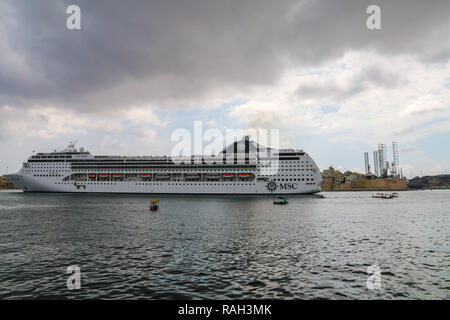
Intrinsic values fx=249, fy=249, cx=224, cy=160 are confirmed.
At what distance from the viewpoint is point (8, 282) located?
41.1 feet

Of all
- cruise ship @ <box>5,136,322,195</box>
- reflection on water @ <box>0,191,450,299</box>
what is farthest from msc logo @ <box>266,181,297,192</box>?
reflection on water @ <box>0,191,450,299</box>

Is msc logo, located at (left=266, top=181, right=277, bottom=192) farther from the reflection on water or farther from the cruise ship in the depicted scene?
the reflection on water

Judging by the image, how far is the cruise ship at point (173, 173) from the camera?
9269 centimetres

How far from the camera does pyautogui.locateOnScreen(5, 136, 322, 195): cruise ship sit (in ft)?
304

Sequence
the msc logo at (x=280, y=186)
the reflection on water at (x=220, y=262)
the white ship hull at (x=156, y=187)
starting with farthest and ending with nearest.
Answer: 1. the white ship hull at (x=156, y=187)
2. the msc logo at (x=280, y=186)
3. the reflection on water at (x=220, y=262)

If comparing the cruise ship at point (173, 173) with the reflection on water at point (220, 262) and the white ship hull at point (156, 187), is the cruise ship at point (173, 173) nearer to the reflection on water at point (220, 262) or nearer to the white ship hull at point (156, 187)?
the white ship hull at point (156, 187)

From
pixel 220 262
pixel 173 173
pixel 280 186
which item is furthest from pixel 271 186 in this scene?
pixel 220 262

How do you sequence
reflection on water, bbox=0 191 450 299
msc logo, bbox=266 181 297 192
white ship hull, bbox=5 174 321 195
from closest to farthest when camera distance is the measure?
reflection on water, bbox=0 191 450 299 → msc logo, bbox=266 181 297 192 → white ship hull, bbox=5 174 321 195

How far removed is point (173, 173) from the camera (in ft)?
322

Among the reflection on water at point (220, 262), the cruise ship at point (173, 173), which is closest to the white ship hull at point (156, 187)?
the cruise ship at point (173, 173)

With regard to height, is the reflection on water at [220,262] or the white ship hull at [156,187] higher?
the white ship hull at [156,187]
